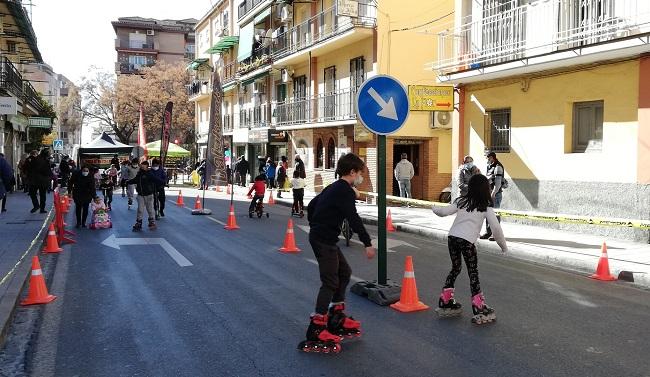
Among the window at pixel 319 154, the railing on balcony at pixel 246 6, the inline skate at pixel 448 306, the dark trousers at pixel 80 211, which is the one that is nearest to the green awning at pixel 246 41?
the railing on balcony at pixel 246 6

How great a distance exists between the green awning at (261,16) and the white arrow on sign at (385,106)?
28503mm

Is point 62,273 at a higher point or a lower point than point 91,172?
lower

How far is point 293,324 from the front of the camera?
602 cm

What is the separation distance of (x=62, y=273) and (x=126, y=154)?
30346 mm

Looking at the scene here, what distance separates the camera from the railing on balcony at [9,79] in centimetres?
2211

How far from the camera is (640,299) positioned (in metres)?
7.50

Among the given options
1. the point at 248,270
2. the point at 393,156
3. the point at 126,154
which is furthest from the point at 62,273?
the point at 126,154

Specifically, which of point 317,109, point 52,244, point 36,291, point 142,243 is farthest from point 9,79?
point 36,291

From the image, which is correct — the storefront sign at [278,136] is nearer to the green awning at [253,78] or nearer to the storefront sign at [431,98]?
the green awning at [253,78]

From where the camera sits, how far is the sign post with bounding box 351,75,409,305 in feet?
23.1

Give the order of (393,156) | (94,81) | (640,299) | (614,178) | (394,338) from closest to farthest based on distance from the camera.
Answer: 1. (394,338)
2. (640,299)
3. (614,178)
4. (393,156)
5. (94,81)

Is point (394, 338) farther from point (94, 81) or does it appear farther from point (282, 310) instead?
point (94, 81)

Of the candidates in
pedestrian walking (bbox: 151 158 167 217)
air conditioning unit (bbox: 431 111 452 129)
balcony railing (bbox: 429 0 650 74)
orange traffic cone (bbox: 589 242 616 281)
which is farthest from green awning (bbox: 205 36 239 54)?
orange traffic cone (bbox: 589 242 616 281)

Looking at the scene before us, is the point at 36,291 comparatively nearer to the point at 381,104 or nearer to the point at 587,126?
the point at 381,104
